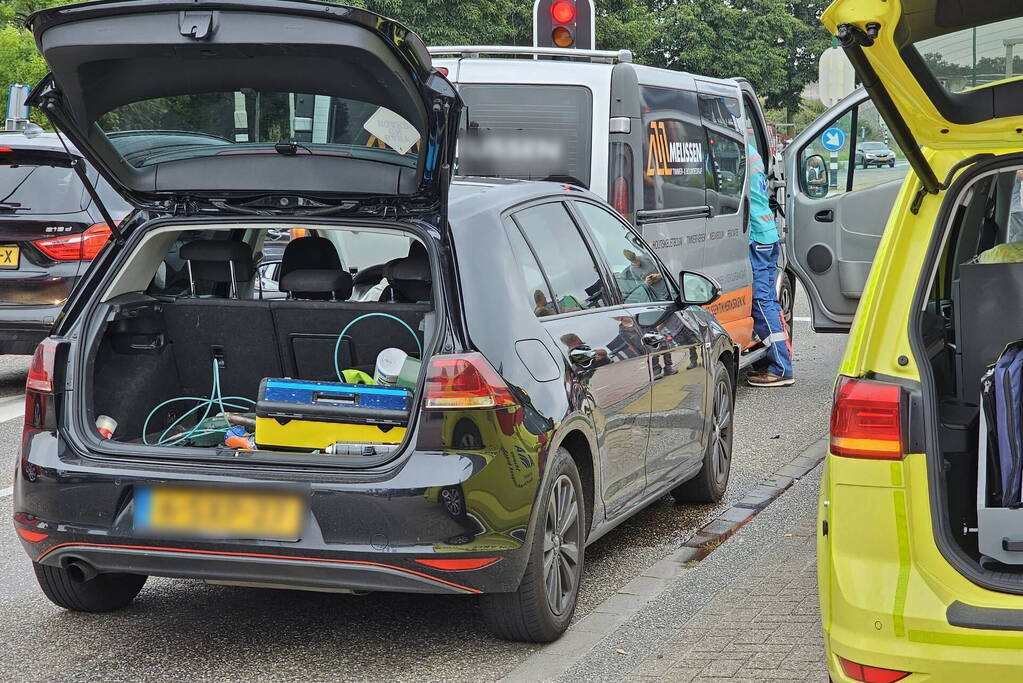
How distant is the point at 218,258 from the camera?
232 inches

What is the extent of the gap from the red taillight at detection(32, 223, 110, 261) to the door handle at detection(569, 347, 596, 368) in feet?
20.1

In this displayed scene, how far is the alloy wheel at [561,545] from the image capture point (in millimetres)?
5035

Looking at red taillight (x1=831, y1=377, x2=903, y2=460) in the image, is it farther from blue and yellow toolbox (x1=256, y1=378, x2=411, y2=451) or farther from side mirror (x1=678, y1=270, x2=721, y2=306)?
side mirror (x1=678, y1=270, x2=721, y2=306)

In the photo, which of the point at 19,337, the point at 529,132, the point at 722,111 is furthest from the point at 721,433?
the point at 19,337

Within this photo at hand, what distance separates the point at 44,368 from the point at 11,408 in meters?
5.76

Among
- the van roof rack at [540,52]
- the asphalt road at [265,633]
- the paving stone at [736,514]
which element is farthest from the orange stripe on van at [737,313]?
the asphalt road at [265,633]

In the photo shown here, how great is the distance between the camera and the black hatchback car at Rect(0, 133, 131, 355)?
10641mm

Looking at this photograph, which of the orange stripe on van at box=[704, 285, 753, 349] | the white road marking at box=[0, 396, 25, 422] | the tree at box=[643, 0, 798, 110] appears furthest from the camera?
the tree at box=[643, 0, 798, 110]

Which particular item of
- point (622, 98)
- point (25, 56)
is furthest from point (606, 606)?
point (25, 56)

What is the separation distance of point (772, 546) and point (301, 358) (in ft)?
7.52

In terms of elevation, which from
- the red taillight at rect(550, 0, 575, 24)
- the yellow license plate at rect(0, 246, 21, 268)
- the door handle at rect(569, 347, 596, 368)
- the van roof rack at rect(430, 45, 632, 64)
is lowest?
the yellow license plate at rect(0, 246, 21, 268)

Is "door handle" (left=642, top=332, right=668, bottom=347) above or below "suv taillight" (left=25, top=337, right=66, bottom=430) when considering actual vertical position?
below

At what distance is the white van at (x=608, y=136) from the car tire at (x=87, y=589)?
15.1 ft

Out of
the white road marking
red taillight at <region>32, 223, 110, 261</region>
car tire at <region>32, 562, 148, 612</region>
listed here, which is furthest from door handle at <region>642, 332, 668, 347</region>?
red taillight at <region>32, 223, 110, 261</region>
